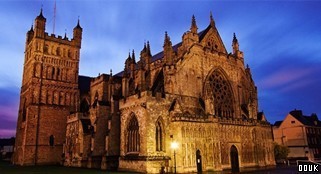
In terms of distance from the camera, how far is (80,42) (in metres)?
57.7

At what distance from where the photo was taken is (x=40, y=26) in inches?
2045

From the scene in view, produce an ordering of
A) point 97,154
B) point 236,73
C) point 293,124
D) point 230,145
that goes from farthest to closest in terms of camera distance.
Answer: point 293,124 < point 236,73 < point 97,154 < point 230,145

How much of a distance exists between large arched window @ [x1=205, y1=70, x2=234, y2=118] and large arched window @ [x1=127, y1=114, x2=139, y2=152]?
1122 cm

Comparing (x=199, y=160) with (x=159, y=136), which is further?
(x=199, y=160)

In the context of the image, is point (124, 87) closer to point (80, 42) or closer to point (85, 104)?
point (85, 104)

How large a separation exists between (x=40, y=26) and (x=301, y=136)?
6082cm

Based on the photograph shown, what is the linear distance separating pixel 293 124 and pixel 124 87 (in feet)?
153

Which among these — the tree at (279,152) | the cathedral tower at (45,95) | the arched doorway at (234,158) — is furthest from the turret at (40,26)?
the tree at (279,152)

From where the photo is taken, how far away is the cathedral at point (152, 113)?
3066cm

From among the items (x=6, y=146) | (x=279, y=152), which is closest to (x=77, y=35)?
(x=279, y=152)

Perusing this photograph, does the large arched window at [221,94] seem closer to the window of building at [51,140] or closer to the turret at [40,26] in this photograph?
the window of building at [51,140]

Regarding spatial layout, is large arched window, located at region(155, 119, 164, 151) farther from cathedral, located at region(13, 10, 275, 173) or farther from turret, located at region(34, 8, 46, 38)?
turret, located at region(34, 8, 46, 38)

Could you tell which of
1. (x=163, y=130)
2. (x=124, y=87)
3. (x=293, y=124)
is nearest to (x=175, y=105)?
(x=163, y=130)

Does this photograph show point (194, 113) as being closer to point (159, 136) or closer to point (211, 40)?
point (159, 136)
